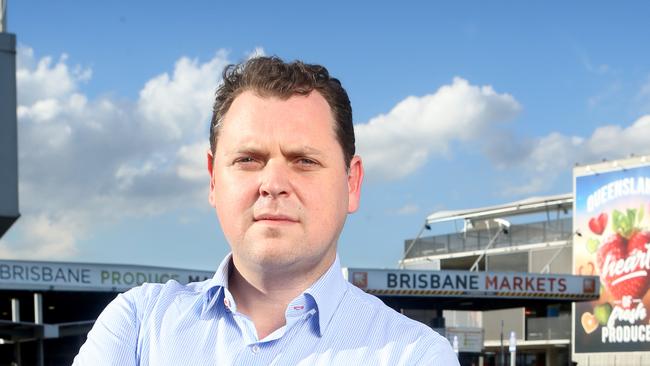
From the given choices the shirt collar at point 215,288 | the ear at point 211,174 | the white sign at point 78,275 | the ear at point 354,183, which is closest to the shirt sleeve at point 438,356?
the ear at point 354,183

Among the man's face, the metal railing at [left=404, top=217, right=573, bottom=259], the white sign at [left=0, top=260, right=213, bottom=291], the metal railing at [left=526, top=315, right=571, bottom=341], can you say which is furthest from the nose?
the metal railing at [left=526, top=315, right=571, bottom=341]

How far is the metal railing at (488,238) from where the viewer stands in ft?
167

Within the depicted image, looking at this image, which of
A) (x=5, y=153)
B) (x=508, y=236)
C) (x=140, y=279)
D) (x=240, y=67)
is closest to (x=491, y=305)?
(x=508, y=236)

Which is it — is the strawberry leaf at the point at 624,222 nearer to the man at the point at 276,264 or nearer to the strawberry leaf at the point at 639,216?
the strawberry leaf at the point at 639,216

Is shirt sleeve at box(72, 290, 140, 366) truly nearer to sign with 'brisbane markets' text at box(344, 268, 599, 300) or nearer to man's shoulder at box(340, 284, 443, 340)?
man's shoulder at box(340, 284, 443, 340)

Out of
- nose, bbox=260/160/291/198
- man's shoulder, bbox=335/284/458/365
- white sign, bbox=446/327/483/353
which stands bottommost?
man's shoulder, bbox=335/284/458/365

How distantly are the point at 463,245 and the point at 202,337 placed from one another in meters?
53.0

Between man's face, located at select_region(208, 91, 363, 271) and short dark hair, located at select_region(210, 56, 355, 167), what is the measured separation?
0.06 ft

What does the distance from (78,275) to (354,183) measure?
29.5m

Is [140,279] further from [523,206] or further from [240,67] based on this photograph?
[240,67]

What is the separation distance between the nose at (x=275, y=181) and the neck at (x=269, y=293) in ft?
0.64

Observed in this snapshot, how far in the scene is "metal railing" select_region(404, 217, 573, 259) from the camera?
50.8m

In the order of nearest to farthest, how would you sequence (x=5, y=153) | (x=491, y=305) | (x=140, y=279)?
(x=5, y=153)
(x=140, y=279)
(x=491, y=305)

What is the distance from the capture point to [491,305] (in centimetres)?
4362
